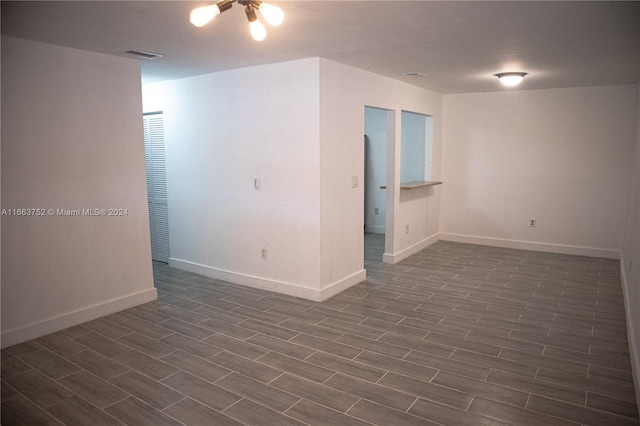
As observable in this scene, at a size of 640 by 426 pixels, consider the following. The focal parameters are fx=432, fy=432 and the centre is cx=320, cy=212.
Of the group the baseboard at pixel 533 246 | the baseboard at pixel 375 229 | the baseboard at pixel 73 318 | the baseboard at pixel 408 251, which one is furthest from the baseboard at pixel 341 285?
the baseboard at pixel 375 229

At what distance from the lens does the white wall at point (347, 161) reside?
4.27 metres

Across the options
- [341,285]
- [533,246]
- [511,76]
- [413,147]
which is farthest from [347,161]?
[533,246]

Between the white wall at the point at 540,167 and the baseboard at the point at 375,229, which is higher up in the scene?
the white wall at the point at 540,167

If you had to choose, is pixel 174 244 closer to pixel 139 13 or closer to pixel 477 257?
pixel 139 13

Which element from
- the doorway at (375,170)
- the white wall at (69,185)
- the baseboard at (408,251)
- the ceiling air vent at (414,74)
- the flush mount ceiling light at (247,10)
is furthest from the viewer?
the doorway at (375,170)

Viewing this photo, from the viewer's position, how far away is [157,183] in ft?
18.9

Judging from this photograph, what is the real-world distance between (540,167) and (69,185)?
19.7ft

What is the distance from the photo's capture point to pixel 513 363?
3.10 meters

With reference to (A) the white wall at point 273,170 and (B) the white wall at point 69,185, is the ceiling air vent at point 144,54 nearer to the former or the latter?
(B) the white wall at point 69,185

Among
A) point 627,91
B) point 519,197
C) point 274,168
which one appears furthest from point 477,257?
point 274,168

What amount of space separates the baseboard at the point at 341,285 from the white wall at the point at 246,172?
0.10 metres

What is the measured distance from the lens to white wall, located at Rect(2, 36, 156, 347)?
336cm

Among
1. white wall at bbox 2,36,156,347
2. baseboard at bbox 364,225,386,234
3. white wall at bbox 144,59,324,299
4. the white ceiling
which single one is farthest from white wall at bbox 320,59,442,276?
baseboard at bbox 364,225,386,234

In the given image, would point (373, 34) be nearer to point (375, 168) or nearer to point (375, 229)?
point (375, 168)
